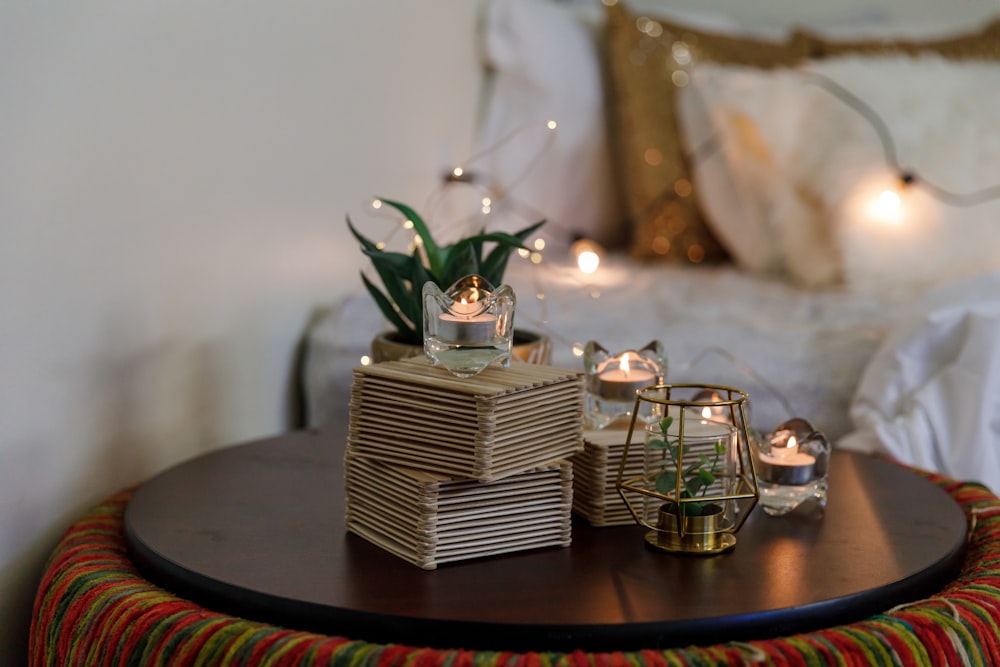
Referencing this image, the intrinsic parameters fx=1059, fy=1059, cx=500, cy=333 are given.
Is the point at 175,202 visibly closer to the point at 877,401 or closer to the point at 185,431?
the point at 185,431

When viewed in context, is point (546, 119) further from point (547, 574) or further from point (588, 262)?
point (547, 574)

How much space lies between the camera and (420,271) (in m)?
0.86

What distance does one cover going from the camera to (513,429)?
2.19 feet

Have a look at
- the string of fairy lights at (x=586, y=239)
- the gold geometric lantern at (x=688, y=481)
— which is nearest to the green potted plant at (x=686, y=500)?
the gold geometric lantern at (x=688, y=481)

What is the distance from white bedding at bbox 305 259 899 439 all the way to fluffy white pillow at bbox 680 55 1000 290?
13 cm

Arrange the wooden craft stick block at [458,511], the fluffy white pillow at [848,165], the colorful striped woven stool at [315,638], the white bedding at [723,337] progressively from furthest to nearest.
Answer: the fluffy white pillow at [848,165] → the white bedding at [723,337] → the wooden craft stick block at [458,511] → the colorful striped woven stool at [315,638]

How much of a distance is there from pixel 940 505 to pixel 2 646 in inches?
28.5

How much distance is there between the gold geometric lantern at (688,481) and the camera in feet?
2.26

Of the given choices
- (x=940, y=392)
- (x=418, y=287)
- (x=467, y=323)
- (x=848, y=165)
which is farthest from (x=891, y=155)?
(x=467, y=323)

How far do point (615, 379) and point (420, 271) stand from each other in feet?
0.59

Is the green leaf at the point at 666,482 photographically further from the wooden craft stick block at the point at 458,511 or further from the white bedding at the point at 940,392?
the white bedding at the point at 940,392

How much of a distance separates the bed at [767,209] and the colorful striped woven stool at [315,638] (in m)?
0.53

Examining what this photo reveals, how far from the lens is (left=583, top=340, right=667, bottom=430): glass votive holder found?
2.78 ft

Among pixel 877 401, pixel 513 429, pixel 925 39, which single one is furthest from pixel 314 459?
pixel 925 39
